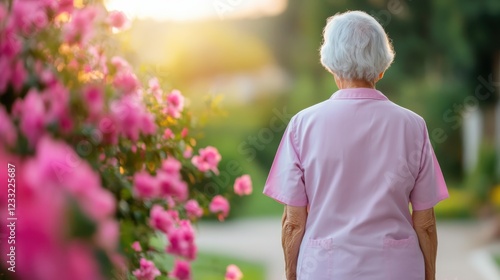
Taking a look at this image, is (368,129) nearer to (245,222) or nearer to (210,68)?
(245,222)

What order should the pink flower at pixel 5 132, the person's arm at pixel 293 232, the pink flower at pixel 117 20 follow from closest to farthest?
the pink flower at pixel 5 132
the person's arm at pixel 293 232
the pink flower at pixel 117 20

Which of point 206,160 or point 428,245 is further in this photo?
point 206,160

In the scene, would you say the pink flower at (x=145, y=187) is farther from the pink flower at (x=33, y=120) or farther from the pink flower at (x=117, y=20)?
the pink flower at (x=117, y=20)

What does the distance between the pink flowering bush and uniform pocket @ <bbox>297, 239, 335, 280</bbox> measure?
27cm

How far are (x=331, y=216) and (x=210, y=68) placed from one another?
1167 centimetres

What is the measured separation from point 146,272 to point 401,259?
0.61 metres

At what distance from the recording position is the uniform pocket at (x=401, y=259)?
70.2 inches

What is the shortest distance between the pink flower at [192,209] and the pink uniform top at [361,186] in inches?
14.8

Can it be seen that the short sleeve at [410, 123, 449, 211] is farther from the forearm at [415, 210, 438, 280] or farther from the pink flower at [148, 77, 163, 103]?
the pink flower at [148, 77, 163, 103]

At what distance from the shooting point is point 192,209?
2.17 m

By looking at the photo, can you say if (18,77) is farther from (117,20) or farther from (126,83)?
(117,20)

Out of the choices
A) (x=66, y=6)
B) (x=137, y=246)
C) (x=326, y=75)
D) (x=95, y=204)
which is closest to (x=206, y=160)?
(x=137, y=246)

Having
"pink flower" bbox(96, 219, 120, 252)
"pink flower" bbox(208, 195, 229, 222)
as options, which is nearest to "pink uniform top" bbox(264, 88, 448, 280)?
"pink flower" bbox(208, 195, 229, 222)
